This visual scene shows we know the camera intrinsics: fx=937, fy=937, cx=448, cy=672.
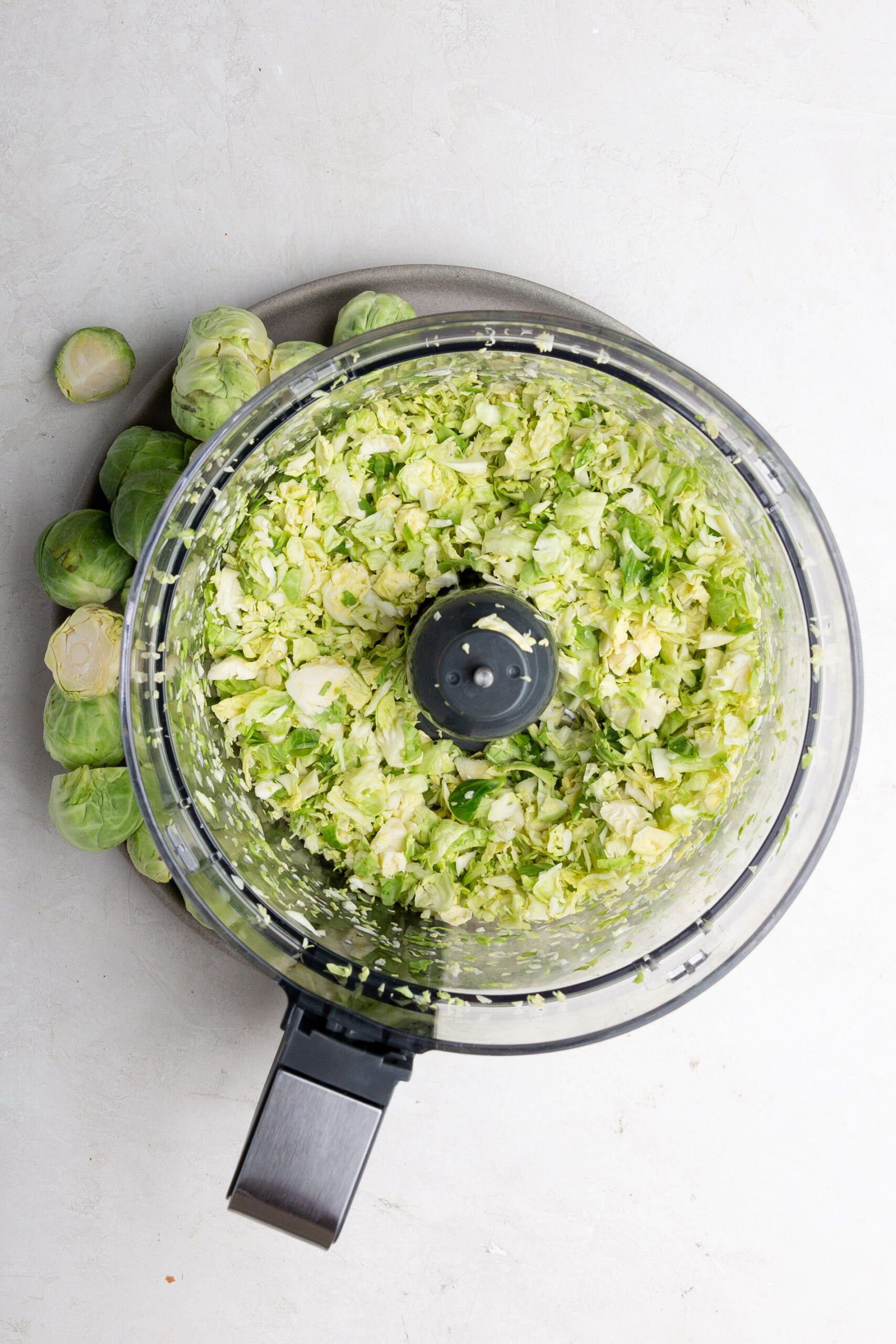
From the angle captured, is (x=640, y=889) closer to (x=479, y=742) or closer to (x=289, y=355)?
(x=479, y=742)

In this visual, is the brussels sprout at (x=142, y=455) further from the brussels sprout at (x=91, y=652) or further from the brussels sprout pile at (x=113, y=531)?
the brussels sprout at (x=91, y=652)

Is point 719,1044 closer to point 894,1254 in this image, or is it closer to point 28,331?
point 894,1254

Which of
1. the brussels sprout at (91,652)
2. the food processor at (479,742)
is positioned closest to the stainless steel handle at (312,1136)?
the food processor at (479,742)

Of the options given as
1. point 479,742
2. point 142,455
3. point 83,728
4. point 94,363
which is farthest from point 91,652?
point 479,742

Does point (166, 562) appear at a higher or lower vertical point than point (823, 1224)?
higher

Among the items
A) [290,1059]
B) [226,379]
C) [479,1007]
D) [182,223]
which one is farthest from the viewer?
[182,223]

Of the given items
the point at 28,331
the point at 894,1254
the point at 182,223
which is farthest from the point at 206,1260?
the point at 182,223

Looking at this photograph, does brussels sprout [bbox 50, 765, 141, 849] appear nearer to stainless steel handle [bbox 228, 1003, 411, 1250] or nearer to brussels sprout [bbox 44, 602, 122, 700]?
brussels sprout [bbox 44, 602, 122, 700]
